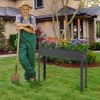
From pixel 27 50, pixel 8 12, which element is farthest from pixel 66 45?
pixel 8 12

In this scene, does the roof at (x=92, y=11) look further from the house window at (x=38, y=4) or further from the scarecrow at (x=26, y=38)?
the scarecrow at (x=26, y=38)

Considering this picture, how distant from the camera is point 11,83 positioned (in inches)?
341

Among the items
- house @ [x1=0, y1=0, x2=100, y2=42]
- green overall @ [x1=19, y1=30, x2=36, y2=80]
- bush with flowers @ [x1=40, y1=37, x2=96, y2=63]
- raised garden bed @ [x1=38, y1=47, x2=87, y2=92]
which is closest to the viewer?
raised garden bed @ [x1=38, y1=47, x2=87, y2=92]

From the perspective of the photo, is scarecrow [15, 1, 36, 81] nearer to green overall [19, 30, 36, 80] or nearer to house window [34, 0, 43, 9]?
green overall [19, 30, 36, 80]

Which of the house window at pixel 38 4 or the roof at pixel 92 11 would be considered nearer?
the roof at pixel 92 11

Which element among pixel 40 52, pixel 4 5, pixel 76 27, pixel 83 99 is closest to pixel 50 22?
pixel 76 27

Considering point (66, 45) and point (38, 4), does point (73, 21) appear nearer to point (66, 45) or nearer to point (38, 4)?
point (38, 4)

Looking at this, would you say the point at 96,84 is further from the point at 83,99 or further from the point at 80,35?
the point at 80,35

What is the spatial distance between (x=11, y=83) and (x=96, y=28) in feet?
64.6

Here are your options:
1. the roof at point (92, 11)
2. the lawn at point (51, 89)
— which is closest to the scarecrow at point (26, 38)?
the lawn at point (51, 89)

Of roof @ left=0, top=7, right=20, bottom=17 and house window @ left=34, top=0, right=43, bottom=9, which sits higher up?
house window @ left=34, top=0, right=43, bottom=9

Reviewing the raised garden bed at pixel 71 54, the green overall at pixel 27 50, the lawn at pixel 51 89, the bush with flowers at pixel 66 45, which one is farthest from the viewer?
the bush with flowers at pixel 66 45

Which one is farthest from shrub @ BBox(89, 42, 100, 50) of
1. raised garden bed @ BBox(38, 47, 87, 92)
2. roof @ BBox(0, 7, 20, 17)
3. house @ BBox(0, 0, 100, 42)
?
raised garden bed @ BBox(38, 47, 87, 92)

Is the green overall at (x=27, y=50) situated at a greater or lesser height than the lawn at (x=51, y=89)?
greater
